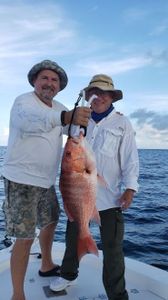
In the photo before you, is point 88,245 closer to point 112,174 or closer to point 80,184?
point 80,184

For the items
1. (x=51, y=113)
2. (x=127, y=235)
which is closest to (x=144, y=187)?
(x=127, y=235)

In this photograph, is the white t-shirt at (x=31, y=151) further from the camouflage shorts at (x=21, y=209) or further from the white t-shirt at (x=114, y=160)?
the white t-shirt at (x=114, y=160)

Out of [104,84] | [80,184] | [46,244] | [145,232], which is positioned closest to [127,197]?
[80,184]

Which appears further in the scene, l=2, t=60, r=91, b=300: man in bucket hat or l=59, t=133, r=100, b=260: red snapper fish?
l=2, t=60, r=91, b=300: man in bucket hat

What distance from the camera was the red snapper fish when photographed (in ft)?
10.7

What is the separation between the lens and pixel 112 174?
4.19 m

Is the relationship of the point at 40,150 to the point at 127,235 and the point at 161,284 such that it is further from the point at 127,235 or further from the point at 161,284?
the point at 127,235

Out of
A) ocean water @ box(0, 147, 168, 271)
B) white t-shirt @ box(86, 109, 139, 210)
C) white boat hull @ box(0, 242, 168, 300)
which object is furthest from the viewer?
ocean water @ box(0, 147, 168, 271)

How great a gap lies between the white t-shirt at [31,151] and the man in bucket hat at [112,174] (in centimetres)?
42

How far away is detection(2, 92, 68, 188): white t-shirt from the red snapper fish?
0.60m

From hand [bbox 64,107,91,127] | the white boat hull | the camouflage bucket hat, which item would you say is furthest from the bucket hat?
the white boat hull

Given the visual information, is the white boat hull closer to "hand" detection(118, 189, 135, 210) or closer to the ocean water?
"hand" detection(118, 189, 135, 210)

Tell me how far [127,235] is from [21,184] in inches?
267

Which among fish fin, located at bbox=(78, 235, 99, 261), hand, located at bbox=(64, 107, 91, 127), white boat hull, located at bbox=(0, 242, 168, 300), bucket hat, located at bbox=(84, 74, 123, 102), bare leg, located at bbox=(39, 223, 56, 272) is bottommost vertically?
white boat hull, located at bbox=(0, 242, 168, 300)
